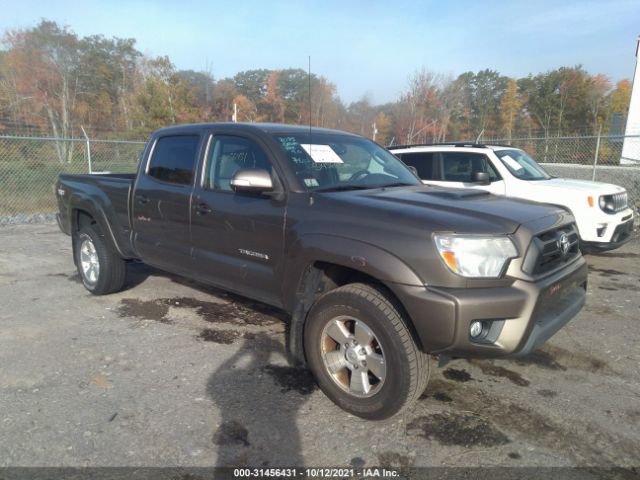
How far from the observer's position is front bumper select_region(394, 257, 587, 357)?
2.38 m

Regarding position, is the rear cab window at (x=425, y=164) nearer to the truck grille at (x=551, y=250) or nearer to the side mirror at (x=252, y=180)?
the truck grille at (x=551, y=250)

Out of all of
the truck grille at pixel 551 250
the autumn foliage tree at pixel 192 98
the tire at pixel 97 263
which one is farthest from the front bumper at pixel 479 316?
the autumn foliage tree at pixel 192 98

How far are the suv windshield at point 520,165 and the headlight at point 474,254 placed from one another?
514 centimetres

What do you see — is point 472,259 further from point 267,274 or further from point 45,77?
point 45,77

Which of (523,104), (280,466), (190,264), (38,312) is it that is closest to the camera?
(280,466)

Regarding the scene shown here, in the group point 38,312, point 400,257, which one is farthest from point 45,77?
point 400,257

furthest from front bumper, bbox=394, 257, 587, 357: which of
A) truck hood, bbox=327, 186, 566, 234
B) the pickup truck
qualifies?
truck hood, bbox=327, 186, 566, 234

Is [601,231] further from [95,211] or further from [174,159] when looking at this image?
[95,211]

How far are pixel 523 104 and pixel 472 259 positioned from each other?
52.0 m

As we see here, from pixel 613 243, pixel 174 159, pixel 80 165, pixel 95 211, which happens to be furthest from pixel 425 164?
pixel 80 165

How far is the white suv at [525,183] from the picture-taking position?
6152 millimetres

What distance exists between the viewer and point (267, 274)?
3264mm

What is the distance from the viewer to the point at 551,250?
8.97 ft

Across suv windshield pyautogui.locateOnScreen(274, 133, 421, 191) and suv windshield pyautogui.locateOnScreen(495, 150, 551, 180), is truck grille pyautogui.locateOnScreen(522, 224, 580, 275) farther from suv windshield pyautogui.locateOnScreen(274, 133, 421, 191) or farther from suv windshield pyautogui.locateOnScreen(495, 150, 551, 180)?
suv windshield pyautogui.locateOnScreen(495, 150, 551, 180)
